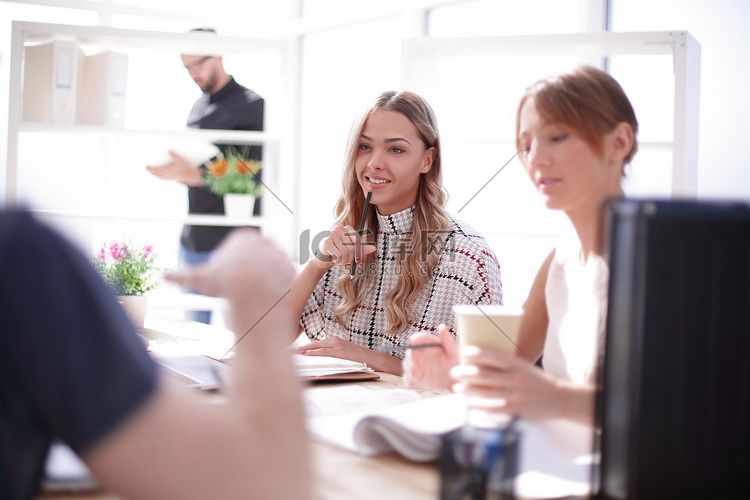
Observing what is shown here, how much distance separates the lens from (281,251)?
1.96 feet

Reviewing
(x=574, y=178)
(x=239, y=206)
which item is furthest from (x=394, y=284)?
(x=239, y=206)

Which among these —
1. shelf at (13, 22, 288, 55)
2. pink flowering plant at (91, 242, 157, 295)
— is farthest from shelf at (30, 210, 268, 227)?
pink flowering plant at (91, 242, 157, 295)

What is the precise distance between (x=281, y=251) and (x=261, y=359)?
0.35 ft

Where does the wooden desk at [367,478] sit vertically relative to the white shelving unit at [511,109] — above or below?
below

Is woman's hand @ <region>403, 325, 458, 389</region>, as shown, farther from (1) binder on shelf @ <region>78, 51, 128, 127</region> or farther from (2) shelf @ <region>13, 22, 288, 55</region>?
(1) binder on shelf @ <region>78, 51, 128, 127</region>

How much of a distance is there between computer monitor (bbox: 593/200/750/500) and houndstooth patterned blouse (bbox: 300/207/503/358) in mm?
1079

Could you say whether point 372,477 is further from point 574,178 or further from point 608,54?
point 608,54

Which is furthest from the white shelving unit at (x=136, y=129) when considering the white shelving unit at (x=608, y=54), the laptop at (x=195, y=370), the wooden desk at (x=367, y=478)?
the wooden desk at (x=367, y=478)

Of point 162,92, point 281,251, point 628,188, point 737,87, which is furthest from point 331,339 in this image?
point 162,92

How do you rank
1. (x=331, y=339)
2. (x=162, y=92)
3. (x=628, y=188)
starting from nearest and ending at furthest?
(x=628, y=188) < (x=331, y=339) < (x=162, y=92)

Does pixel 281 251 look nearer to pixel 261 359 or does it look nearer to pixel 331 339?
pixel 261 359

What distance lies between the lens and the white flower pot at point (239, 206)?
3.09 metres

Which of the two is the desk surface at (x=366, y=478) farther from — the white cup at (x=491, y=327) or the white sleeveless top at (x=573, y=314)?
the white sleeveless top at (x=573, y=314)

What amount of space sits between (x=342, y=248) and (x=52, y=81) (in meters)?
2.25
